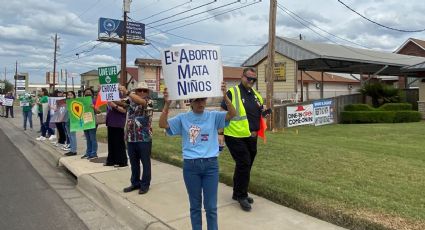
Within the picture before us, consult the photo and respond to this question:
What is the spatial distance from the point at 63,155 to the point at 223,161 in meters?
4.90

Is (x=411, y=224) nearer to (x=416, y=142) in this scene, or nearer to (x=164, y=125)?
(x=164, y=125)

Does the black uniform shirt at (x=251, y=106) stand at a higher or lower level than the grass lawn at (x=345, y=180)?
higher

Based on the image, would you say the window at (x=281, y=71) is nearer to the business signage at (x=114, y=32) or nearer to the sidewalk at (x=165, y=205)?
the sidewalk at (x=165, y=205)

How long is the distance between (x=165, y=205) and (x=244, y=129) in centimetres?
163

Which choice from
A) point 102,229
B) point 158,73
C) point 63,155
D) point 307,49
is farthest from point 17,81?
point 102,229

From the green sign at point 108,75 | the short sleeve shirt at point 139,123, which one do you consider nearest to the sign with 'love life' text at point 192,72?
the short sleeve shirt at point 139,123

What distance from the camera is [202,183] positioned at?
178 inches

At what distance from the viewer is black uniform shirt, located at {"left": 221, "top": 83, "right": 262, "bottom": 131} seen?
5871 mm

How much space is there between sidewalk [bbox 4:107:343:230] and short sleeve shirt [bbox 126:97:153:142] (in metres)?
0.92

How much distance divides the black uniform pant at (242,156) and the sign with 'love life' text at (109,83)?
3.54m

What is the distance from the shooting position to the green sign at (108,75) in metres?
9.02

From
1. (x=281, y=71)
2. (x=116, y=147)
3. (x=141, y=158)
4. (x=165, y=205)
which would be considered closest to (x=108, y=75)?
(x=116, y=147)

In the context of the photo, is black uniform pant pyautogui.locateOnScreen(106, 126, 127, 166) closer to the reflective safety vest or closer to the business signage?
the reflective safety vest

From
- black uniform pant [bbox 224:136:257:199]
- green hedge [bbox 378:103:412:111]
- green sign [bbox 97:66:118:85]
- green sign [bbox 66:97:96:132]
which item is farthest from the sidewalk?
green hedge [bbox 378:103:412:111]
